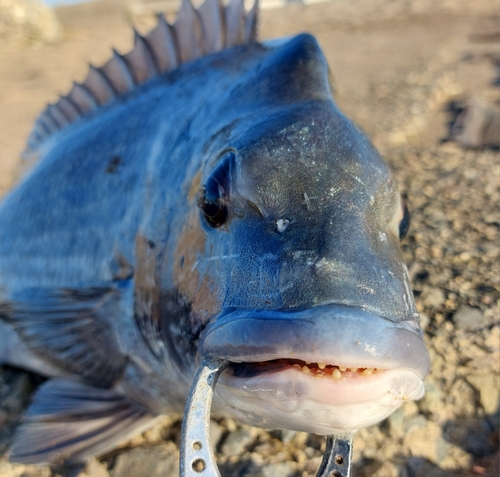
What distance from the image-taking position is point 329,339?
949 mm

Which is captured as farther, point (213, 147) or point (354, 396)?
point (213, 147)

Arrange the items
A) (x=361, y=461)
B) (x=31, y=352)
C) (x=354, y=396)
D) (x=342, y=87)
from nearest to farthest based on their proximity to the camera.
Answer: (x=354, y=396), (x=361, y=461), (x=31, y=352), (x=342, y=87)

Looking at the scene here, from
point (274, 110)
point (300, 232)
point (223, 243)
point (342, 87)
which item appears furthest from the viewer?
point (342, 87)

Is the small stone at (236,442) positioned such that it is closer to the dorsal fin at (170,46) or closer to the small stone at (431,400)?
the small stone at (431,400)

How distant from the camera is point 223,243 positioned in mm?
1326

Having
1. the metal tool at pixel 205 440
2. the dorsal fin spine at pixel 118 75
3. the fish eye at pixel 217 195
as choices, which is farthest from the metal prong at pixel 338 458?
the dorsal fin spine at pixel 118 75

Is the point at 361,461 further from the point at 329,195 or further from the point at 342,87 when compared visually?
the point at 342,87

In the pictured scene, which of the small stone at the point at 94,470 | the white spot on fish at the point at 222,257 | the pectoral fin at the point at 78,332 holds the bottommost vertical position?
the small stone at the point at 94,470

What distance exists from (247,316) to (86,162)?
5.06ft

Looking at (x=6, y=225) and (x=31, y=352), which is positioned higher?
(x=6, y=225)

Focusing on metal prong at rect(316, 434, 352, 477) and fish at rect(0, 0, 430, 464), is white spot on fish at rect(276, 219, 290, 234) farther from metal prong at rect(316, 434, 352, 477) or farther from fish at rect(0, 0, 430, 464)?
metal prong at rect(316, 434, 352, 477)

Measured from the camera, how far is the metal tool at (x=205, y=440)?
3.37 feet

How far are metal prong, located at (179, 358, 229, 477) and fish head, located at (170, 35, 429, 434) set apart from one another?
0.13ft

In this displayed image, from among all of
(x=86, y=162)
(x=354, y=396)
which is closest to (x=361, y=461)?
(x=354, y=396)
